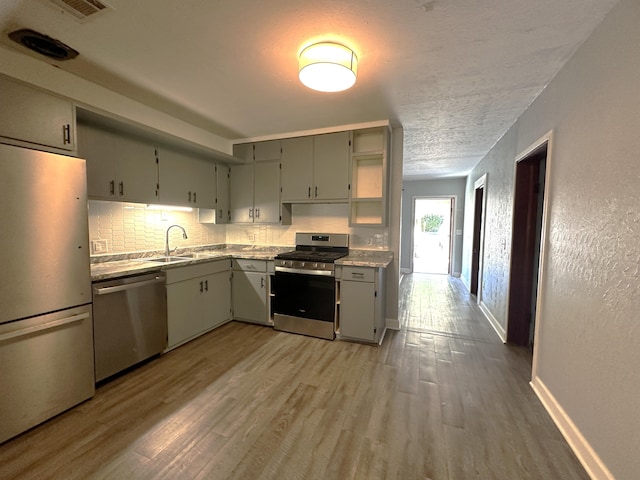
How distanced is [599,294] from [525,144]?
73.7 inches

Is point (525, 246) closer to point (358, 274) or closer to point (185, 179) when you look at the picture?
point (358, 274)

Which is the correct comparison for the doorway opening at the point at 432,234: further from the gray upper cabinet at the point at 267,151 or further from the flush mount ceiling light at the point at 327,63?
the flush mount ceiling light at the point at 327,63

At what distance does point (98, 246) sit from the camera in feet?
8.37

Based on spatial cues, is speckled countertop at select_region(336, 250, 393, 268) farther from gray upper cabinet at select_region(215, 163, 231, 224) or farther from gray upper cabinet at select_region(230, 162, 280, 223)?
gray upper cabinet at select_region(215, 163, 231, 224)

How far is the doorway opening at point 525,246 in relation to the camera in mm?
2871

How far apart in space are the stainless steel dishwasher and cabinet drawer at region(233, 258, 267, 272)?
1009 millimetres

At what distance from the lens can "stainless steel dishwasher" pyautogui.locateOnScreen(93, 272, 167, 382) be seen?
6.93ft

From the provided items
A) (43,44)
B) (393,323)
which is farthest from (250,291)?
(43,44)

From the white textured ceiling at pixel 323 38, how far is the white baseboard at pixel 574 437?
94.3 inches

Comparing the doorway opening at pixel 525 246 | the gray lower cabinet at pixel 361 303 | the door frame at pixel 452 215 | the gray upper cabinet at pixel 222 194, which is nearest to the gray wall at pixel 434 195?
the door frame at pixel 452 215

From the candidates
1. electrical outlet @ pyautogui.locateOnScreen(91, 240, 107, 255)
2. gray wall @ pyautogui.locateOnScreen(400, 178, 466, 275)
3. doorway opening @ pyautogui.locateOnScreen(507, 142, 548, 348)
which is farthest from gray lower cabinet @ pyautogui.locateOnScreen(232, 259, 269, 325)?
gray wall @ pyautogui.locateOnScreen(400, 178, 466, 275)

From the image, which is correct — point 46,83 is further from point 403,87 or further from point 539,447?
point 539,447

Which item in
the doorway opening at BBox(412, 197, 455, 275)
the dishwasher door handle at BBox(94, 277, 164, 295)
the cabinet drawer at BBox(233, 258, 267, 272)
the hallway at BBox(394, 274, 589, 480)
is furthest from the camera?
the doorway opening at BBox(412, 197, 455, 275)

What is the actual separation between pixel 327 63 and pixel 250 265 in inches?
96.6
